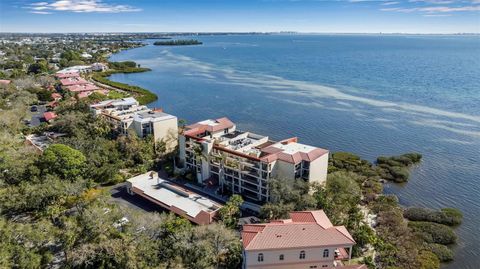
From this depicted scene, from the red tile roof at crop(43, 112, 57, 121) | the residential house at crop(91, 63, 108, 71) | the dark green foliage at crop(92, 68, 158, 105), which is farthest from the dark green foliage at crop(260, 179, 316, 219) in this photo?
the residential house at crop(91, 63, 108, 71)

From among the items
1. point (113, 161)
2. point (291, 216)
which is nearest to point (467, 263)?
point (291, 216)

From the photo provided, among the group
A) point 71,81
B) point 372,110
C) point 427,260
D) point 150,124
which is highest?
point 71,81

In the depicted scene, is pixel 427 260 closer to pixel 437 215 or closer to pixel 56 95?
pixel 437 215

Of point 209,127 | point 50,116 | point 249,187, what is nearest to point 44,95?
point 50,116

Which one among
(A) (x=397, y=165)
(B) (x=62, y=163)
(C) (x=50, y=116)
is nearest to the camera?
(B) (x=62, y=163)

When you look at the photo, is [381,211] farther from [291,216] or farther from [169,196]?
[169,196]

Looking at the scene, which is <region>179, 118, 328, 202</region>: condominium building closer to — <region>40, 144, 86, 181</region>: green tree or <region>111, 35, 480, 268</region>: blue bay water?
<region>40, 144, 86, 181</region>: green tree

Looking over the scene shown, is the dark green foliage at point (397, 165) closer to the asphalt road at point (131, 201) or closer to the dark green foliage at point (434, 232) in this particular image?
the dark green foliage at point (434, 232)
